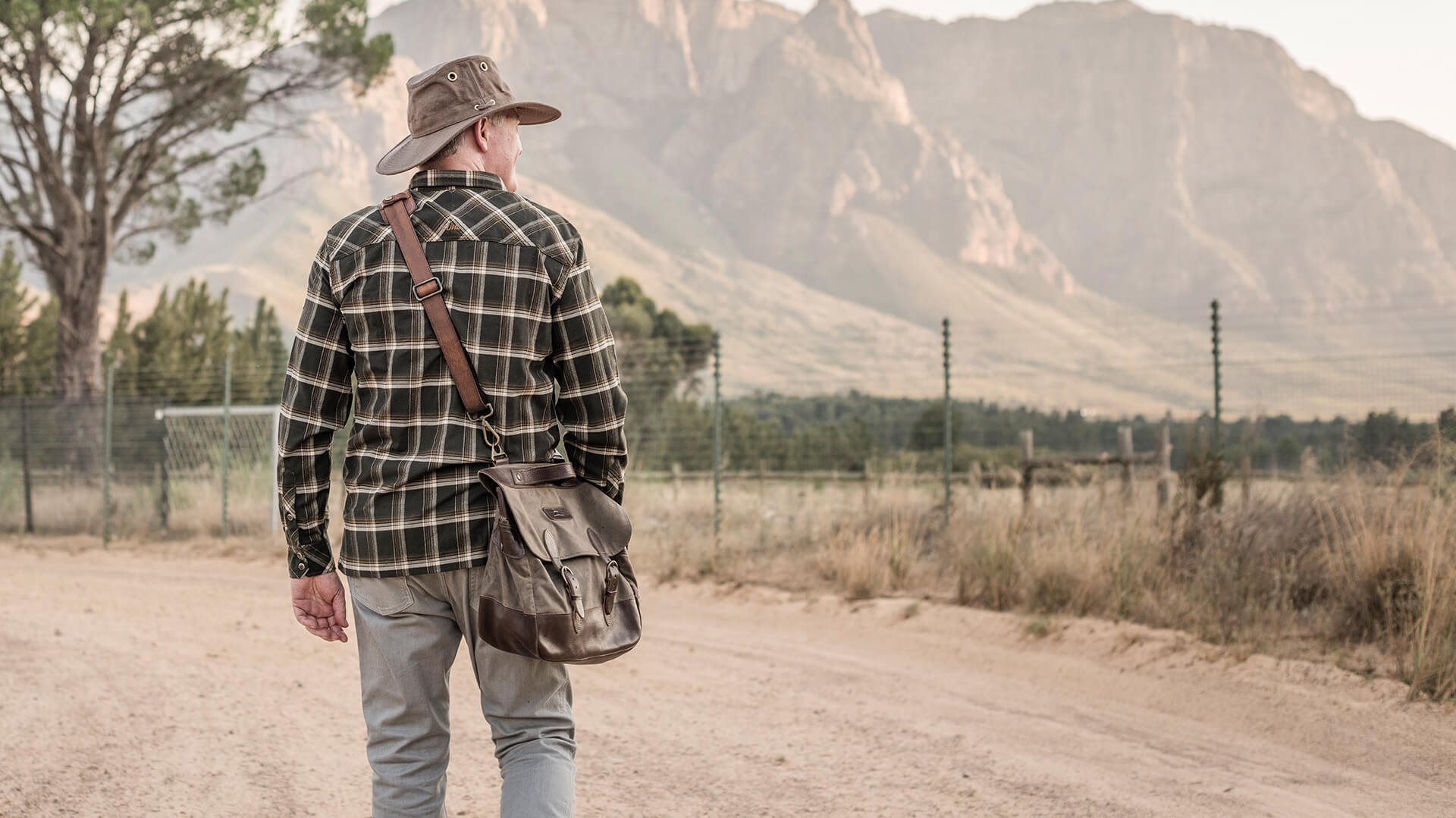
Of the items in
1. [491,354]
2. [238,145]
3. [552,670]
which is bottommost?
[552,670]

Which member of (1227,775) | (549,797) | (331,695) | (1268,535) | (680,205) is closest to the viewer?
(549,797)

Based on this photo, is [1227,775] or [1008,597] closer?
[1227,775]

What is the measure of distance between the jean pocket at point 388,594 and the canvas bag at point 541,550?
0.16 meters

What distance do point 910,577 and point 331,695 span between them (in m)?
4.46

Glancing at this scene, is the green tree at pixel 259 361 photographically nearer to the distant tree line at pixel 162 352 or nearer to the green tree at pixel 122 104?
the distant tree line at pixel 162 352

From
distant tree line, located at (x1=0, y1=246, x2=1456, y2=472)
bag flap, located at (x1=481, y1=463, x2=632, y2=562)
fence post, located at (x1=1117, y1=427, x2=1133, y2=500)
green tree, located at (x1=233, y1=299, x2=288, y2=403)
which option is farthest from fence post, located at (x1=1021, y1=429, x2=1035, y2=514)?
green tree, located at (x1=233, y1=299, x2=288, y2=403)

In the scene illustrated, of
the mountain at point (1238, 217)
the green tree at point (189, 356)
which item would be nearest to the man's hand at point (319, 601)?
the green tree at point (189, 356)

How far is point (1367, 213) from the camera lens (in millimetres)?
178250

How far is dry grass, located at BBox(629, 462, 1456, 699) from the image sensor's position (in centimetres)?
597

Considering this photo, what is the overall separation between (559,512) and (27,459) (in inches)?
584

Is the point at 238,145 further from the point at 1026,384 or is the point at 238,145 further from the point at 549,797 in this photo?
the point at 1026,384

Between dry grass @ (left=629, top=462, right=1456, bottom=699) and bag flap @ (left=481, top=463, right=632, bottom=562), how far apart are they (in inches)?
177

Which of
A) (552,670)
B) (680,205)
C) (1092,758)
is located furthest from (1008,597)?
(680,205)

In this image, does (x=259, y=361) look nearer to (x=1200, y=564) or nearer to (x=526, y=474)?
(x=1200, y=564)
